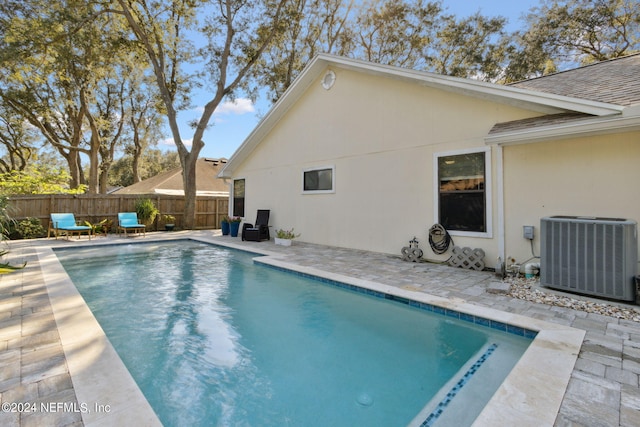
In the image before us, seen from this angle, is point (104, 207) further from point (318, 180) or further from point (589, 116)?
point (589, 116)

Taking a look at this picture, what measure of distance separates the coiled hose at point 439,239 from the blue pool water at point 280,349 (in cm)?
263

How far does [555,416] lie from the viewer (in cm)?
195

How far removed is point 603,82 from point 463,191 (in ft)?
9.77

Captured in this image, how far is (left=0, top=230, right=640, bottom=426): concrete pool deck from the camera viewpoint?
198cm

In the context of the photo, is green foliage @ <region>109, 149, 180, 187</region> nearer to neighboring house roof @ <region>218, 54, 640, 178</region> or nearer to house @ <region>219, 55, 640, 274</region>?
house @ <region>219, 55, 640, 274</region>

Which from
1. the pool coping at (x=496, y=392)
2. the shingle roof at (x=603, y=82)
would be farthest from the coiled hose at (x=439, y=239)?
the shingle roof at (x=603, y=82)

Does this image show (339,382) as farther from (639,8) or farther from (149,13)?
(639,8)

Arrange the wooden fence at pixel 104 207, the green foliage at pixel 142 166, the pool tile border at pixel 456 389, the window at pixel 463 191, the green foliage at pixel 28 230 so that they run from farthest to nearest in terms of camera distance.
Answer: the green foliage at pixel 142 166, the wooden fence at pixel 104 207, the green foliage at pixel 28 230, the window at pixel 463 191, the pool tile border at pixel 456 389

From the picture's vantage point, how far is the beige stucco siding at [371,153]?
6.63 metres

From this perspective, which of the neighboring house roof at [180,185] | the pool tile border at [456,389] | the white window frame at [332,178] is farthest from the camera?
the neighboring house roof at [180,185]

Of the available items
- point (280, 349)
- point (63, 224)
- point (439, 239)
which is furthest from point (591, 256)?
point (63, 224)

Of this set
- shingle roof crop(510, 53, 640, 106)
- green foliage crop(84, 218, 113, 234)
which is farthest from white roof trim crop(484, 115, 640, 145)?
green foliage crop(84, 218, 113, 234)

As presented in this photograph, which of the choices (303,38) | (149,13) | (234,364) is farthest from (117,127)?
(234,364)

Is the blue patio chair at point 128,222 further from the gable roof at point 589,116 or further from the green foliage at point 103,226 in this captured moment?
the gable roof at point 589,116
